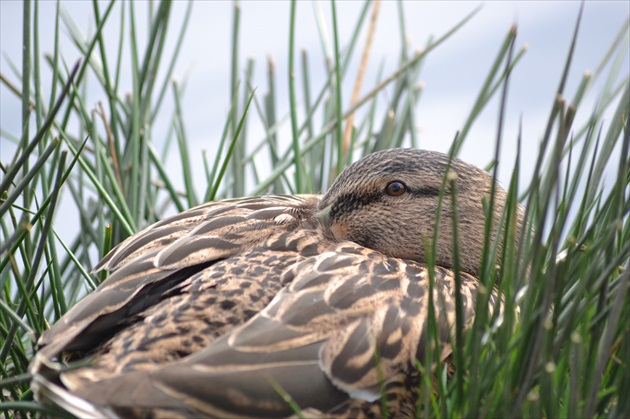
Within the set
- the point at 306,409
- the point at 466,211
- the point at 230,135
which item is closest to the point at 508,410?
the point at 306,409

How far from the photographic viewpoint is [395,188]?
2.88 metres

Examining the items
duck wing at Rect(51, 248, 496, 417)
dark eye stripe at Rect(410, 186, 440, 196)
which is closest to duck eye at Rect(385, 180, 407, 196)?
dark eye stripe at Rect(410, 186, 440, 196)

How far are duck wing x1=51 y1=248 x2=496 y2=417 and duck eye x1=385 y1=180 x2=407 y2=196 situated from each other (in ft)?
2.15

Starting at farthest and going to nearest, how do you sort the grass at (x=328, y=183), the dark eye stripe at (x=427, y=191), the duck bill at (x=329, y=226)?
the dark eye stripe at (x=427, y=191) < the duck bill at (x=329, y=226) < the grass at (x=328, y=183)

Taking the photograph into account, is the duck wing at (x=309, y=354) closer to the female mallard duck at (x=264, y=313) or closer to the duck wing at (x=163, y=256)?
the female mallard duck at (x=264, y=313)

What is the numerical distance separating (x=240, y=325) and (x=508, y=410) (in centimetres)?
68

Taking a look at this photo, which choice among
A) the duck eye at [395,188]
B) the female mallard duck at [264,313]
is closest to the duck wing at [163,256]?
the female mallard duck at [264,313]

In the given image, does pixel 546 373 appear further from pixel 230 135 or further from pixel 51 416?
pixel 230 135

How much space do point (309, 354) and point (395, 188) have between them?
113 centimetres

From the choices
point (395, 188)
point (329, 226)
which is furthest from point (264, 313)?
A: point (395, 188)

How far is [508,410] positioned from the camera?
1493 millimetres

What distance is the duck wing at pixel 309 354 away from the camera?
1.67 meters

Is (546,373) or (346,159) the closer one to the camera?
(546,373)

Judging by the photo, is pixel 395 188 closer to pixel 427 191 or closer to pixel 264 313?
pixel 427 191
